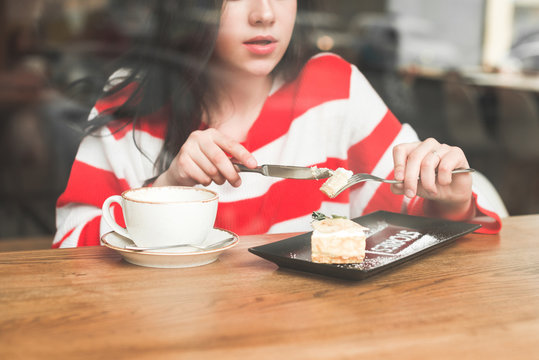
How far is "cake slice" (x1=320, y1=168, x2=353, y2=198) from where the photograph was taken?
3.00 ft

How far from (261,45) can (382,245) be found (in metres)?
0.57

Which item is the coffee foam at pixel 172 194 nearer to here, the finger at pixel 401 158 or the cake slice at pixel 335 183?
the cake slice at pixel 335 183

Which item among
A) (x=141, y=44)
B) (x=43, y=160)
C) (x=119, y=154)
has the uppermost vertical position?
(x=141, y=44)

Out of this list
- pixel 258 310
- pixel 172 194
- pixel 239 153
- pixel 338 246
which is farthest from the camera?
pixel 239 153

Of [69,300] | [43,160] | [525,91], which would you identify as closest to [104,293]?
[69,300]

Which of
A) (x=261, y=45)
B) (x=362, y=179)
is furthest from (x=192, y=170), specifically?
(x=261, y=45)

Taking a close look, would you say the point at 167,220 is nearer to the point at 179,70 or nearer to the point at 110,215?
the point at 110,215

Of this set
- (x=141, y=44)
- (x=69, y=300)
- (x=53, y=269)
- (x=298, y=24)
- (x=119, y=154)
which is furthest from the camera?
(x=141, y=44)

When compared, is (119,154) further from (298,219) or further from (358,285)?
(358,285)

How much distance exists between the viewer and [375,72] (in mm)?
1889

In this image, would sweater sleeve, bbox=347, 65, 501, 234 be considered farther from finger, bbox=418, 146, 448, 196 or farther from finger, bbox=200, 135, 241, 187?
finger, bbox=200, 135, 241, 187

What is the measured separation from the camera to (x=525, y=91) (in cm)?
259

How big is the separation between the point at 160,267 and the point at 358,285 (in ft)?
0.86

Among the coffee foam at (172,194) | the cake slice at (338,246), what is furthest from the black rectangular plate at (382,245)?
the coffee foam at (172,194)
